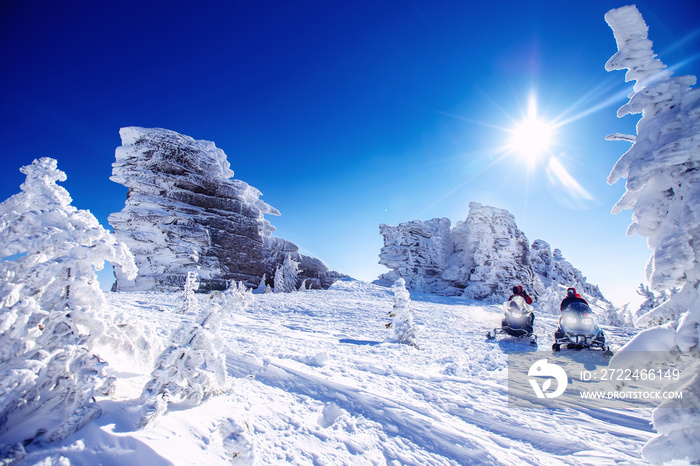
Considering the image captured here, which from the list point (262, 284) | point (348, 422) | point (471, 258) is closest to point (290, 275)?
point (262, 284)

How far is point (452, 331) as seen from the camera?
938cm

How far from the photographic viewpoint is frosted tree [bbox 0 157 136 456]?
1978mm

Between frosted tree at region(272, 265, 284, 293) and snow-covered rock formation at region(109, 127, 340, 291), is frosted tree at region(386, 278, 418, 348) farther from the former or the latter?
snow-covered rock formation at region(109, 127, 340, 291)

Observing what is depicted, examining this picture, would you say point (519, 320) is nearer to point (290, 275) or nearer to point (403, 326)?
point (403, 326)


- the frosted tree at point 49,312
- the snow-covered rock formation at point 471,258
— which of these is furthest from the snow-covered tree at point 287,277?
the frosted tree at point 49,312

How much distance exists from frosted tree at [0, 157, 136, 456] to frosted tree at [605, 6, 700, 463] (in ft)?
13.3

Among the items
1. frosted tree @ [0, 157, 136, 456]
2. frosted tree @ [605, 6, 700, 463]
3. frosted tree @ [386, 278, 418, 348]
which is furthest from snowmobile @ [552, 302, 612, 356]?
frosted tree @ [0, 157, 136, 456]

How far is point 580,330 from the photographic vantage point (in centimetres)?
636

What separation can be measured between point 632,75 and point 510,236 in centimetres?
2871

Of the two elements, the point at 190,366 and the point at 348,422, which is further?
the point at 348,422
